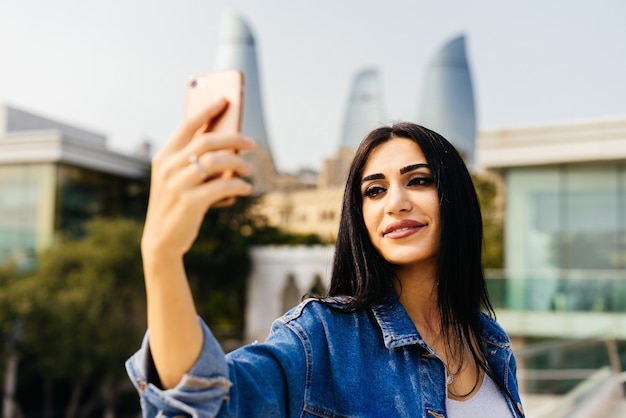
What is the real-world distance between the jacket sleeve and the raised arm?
0.03m

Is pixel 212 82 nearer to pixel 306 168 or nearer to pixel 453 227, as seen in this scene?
pixel 453 227

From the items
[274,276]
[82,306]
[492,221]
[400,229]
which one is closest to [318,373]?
[400,229]

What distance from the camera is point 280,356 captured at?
39.0 inches

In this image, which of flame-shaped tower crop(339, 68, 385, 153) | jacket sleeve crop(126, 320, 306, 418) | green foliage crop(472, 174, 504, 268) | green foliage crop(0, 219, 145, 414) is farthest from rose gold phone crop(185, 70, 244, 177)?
flame-shaped tower crop(339, 68, 385, 153)

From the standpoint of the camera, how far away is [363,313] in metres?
1.20

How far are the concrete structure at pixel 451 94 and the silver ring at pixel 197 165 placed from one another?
2975 inches

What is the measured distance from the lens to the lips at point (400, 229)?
1.26 m

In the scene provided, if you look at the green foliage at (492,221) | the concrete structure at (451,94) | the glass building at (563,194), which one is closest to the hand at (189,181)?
the glass building at (563,194)

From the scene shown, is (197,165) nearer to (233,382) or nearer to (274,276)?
(233,382)

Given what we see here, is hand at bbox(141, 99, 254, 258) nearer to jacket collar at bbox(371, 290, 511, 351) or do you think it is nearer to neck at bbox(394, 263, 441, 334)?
jacket collar at bbox(371, 290, 511, 351)

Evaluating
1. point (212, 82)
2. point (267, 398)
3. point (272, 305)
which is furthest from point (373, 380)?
point (272, 305)

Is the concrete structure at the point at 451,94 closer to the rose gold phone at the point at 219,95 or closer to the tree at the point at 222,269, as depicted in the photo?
the tree at the point at 222,269

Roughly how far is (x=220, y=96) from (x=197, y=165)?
0.09 metres

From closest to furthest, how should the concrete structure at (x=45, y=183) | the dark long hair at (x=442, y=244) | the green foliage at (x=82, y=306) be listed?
the dark long hair at (x=442, y=244)
the green foliage at (x=82, y=306)
the concrete structure at (x=45, y=183)
